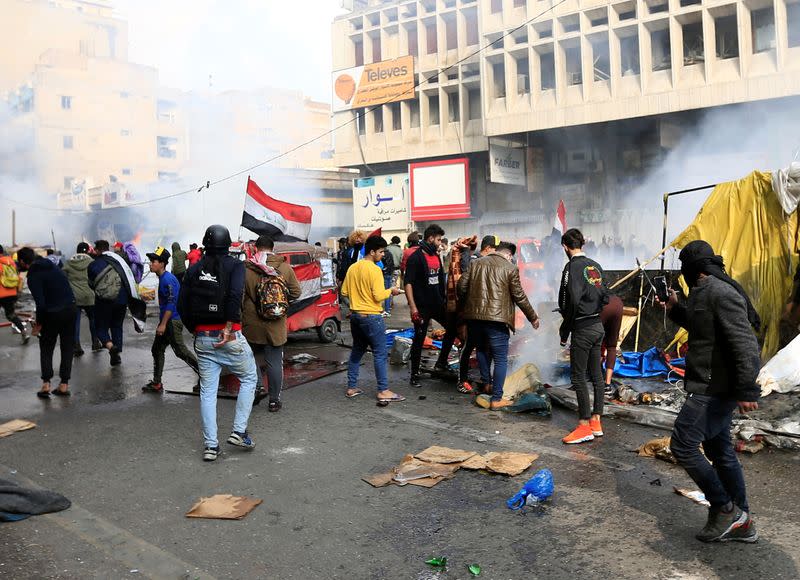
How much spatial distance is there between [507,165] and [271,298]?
93.2 feet

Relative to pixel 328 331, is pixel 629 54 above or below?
above

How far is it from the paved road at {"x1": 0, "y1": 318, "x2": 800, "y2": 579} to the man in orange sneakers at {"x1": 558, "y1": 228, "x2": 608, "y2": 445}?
192mm

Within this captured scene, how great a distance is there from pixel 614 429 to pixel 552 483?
179cm

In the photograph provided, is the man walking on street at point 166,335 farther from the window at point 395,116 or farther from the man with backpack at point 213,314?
the window at point 395,116

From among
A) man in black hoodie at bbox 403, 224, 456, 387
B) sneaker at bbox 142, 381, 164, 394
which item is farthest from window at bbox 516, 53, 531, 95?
sneaker at bbox 142, 381, 164, 394

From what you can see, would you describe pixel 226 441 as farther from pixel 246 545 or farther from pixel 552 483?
pixel 552 483

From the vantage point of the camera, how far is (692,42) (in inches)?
1121

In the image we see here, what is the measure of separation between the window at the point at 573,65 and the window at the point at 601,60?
72 centimetres

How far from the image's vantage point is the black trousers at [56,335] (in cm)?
712

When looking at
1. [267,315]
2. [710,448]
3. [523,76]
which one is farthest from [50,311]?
[523,76]

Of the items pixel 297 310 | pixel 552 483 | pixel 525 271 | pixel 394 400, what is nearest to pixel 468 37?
pixel 525 271

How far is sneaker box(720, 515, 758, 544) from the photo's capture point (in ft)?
11.3

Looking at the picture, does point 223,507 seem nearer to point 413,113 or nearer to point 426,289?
point 426,289

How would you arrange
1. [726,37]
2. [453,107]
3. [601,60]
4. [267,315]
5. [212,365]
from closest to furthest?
[212,365] → [267,315] → [726,37] → [601,60] → [453,107]
